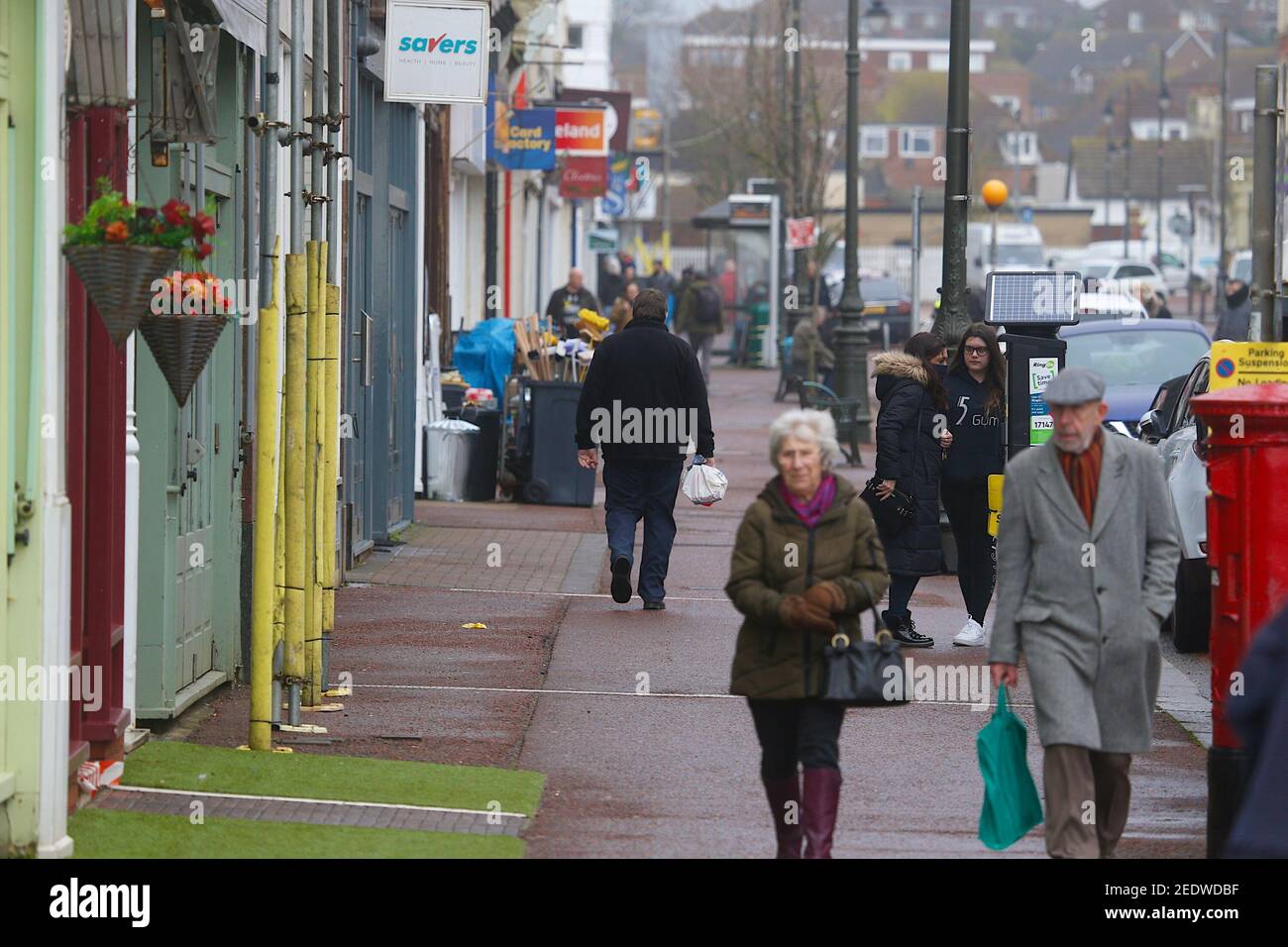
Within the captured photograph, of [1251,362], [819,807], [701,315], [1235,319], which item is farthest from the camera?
[701,315]

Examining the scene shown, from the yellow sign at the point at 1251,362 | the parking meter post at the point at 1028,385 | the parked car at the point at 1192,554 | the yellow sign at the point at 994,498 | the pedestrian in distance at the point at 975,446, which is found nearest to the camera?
the yellow sign at the point at 1251,362

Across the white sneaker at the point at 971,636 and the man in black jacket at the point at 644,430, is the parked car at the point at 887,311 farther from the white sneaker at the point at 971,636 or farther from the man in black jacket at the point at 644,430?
the white sneaker at the point at 971,636

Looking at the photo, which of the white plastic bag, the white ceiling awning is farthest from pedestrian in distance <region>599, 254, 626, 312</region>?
the white ceiling awning

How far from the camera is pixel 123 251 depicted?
6363 mm

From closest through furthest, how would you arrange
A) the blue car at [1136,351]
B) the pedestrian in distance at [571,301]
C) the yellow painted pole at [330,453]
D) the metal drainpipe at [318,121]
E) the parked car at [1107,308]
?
the metal drainpipe at [318,121] < the yellow painted pole at [330,453] < the blue car at [1136,351] < the parked car at [1107,308] < the pedestrian in distance at [571,301]

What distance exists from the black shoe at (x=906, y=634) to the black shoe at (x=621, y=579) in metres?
1.62

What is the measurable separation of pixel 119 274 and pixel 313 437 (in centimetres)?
268

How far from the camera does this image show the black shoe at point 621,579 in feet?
40.9

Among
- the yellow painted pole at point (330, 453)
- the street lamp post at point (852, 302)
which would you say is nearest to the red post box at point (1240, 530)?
the yellow painted pole at point (330, 453)

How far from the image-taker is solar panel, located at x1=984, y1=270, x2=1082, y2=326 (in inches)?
495

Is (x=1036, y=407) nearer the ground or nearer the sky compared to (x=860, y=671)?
nearer the sky

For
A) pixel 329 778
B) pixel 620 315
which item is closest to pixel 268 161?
pixel 329 778

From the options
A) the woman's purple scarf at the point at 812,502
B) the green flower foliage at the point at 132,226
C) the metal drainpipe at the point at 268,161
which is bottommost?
the woman's purple scarf at the point at 812,502

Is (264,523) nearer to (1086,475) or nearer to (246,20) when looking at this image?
(246,20)
